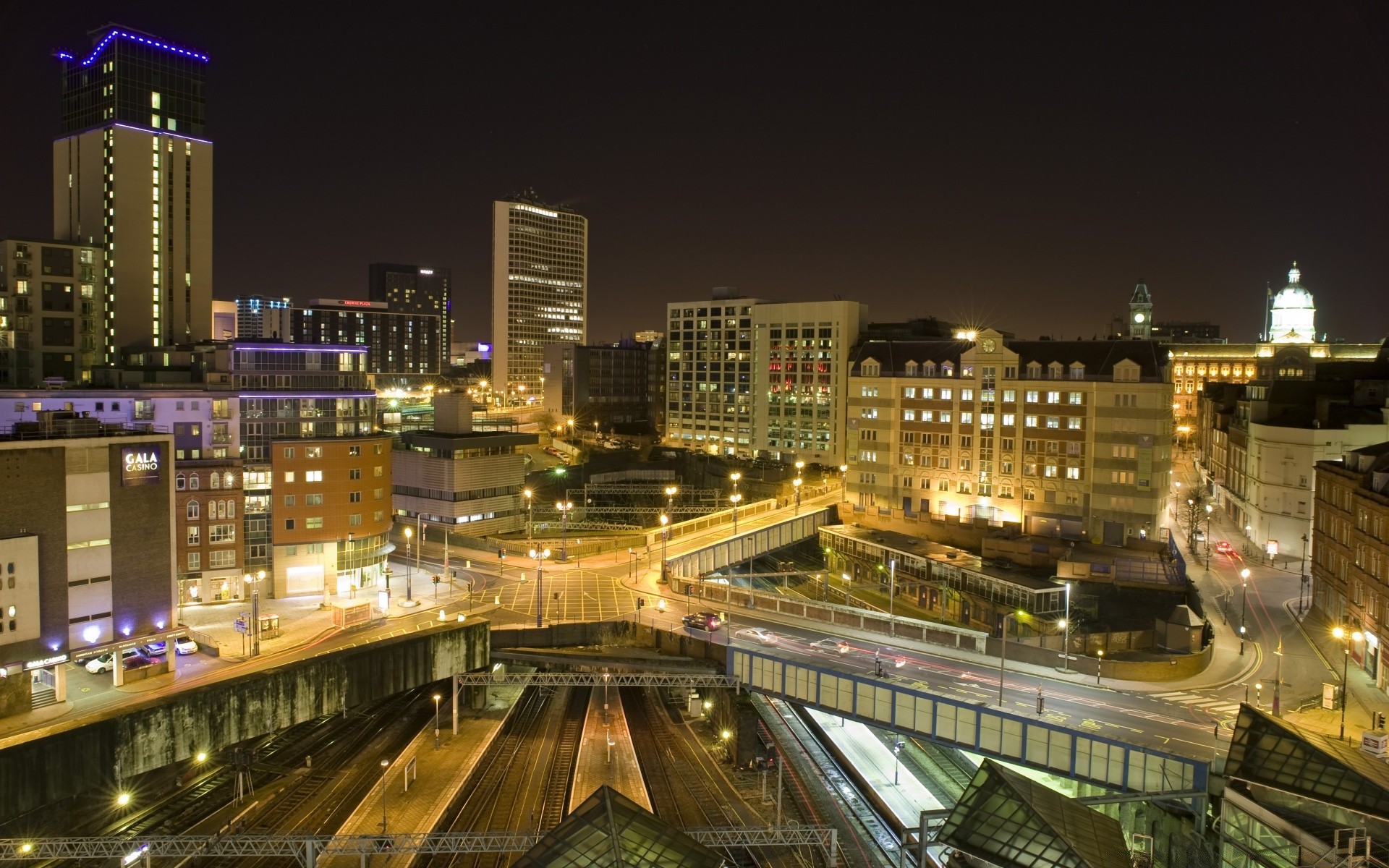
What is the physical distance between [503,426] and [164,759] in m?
75.8

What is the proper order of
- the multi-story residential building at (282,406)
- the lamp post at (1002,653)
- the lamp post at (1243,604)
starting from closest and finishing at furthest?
the lamp post at (1002,653), the lamp post at (1243,604), the multi-story residential building at (282,406)

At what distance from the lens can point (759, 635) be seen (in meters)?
52.9

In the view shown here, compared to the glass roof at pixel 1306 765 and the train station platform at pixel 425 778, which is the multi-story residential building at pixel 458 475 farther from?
the glass roof at pixel 1306 765

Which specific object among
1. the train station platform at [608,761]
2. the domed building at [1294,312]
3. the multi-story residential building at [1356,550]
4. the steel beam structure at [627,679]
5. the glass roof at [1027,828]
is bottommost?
the train station platform at [608,761]

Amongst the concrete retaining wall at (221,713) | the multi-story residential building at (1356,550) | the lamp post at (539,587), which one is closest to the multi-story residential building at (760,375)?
the lamp post at (539,587)

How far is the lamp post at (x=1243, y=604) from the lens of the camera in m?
53.5

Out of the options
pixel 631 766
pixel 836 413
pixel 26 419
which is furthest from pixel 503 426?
pixel 631 766

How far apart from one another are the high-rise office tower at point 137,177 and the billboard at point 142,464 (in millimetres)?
55224

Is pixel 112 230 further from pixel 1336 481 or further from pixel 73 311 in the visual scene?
pixel 1336 481

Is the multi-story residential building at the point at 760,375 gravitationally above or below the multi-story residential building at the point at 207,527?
above

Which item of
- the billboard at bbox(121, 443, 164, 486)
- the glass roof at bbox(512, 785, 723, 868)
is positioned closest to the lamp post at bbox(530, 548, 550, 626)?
the billboard at bbox(121, 443, 164, 486)

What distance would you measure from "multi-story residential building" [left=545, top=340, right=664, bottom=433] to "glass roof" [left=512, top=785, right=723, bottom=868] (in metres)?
137

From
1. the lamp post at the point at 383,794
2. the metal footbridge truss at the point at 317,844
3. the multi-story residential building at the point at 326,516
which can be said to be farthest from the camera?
the multi-story residential building at the point at 326,516

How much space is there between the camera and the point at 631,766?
4828cm
